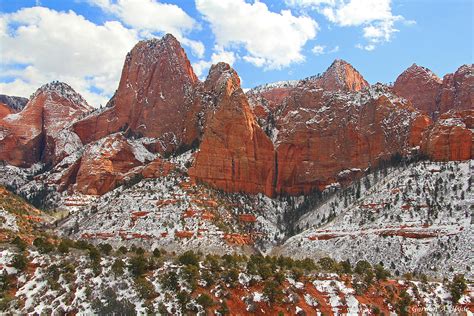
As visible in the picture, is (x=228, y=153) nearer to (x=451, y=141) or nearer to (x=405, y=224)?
(x=451, y=141)

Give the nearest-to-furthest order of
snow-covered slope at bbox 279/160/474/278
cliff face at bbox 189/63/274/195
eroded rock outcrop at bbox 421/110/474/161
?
snow-covered slope at bbox 279/160/474/278
eroded rock outcrop at bbox 421/110/474/161
cliff face at bbox 189/63/274/195

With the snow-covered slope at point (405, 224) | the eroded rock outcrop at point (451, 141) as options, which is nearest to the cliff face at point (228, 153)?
the snow-covered slope at point (405, 224)

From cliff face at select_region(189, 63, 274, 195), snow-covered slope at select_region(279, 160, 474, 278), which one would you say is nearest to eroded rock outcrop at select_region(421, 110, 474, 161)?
snow-covered slope at select_region(279, 160, 474, 278)

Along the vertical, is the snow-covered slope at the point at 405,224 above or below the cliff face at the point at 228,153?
below

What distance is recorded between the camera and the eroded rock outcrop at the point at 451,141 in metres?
163

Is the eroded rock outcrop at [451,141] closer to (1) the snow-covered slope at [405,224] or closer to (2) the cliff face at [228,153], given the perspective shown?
(1) the snow-covered slope at [405,224]

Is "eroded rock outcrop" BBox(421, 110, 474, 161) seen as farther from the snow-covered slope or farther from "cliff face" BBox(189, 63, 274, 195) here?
"cliff face" BBox(189, 63, 274, 195)

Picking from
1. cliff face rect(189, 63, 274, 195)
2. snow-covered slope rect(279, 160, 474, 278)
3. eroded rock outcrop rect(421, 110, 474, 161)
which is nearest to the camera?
snow-covered slope rect(279, 160, 474, 278)

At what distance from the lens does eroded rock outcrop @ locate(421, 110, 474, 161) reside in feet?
535

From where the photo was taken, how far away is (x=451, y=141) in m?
164

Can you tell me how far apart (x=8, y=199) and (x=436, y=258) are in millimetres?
103738

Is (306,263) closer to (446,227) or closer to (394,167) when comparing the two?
(446,227)

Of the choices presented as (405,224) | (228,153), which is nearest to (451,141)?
(405,224)

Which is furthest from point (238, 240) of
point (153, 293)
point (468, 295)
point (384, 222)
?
point (153, 293)
